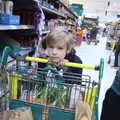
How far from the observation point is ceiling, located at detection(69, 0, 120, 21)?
61.6 feet

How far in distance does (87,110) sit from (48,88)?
0.68 ft

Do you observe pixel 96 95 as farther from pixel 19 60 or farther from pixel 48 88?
pixel 19 60

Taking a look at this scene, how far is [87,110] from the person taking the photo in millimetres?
1306

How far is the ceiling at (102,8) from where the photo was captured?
739 inches

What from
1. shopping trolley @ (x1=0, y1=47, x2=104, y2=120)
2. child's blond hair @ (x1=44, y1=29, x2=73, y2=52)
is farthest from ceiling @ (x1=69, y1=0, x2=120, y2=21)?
shopping trolley @ (x1=0, y1=47, x2=104, y2=120)

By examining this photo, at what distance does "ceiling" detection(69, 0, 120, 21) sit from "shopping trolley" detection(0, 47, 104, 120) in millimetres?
16705

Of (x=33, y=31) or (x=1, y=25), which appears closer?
(x=1, y=25)

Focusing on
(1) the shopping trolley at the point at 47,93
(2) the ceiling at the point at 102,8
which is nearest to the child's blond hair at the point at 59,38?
(1) the shopping trolley at the point at 47,93

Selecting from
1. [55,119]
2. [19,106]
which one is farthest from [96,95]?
[19,106]

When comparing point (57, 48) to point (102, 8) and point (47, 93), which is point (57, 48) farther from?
point (102, 8)

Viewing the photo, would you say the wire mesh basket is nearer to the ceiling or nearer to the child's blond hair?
the child's blond hair

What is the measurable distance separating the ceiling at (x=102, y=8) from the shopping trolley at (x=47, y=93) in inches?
658

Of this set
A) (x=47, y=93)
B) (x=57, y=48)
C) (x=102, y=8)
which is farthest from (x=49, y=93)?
(x=102, y=8)

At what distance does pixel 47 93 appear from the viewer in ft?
4.44
